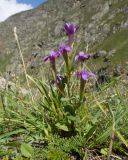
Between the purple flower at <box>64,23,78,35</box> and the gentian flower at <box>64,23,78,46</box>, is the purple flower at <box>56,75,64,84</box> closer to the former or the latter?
the gentian flower at <box>64,23,78,46</box>

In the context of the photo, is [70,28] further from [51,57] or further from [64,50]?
[51,57]

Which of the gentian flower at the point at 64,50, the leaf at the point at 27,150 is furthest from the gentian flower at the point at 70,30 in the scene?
the leaf at the point at 27,150

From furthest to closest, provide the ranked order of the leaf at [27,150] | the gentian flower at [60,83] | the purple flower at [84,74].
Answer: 1. the gentian flower at [60,83]
2. the purple flower at [84,74]
3. the leaf at [27,150]

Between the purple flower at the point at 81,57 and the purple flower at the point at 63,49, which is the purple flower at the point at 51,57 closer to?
the purple flower at the point at 63,49

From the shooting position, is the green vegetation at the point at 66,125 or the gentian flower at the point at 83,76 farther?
the gentian flower at the point at 83,76

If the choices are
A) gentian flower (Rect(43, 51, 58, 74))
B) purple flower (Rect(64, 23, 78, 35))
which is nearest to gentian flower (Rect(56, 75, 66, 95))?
gentian flower (Rect(43, 51, 58, 74))

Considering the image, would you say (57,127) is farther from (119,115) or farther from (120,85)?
(120,85)

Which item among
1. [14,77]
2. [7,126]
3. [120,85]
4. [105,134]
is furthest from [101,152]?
[120,85]

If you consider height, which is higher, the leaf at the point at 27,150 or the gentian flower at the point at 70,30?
the gentian flower at the point at 70,30
